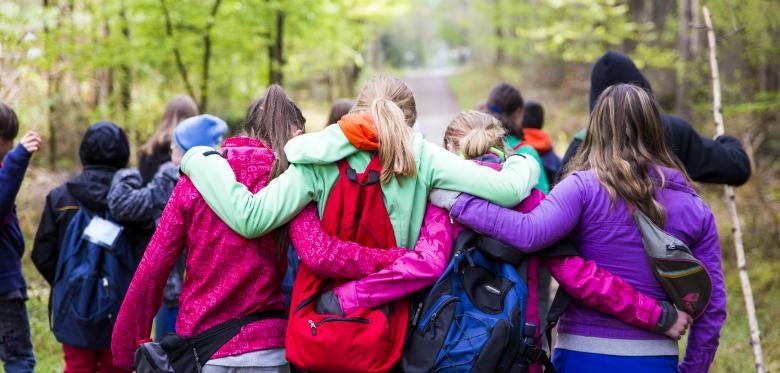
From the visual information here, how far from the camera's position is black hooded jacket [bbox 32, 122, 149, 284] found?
441 cm

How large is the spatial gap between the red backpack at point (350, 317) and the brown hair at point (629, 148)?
0.95 meters

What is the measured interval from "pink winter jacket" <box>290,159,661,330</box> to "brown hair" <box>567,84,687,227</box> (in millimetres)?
315

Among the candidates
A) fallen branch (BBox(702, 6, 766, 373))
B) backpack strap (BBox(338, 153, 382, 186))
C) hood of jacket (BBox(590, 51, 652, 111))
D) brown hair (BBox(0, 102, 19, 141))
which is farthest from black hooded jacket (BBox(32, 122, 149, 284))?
fallen branch (BBox(702, 6, 766, 373))

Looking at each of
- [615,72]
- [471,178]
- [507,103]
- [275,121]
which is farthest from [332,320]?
[507,103]

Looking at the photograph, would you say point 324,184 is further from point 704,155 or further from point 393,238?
point 704,155

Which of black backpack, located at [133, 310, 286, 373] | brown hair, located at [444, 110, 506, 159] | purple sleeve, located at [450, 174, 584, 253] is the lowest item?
black backpack, located at [133, 310, 286, 373]

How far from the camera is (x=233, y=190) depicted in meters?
2.84

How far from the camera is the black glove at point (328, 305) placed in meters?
2.76

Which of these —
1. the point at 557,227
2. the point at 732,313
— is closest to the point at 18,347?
the point at 557,227

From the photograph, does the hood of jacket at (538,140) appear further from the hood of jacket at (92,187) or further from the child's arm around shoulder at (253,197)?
the child's arm around shoulder at (253,197)

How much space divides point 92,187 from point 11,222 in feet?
1.97

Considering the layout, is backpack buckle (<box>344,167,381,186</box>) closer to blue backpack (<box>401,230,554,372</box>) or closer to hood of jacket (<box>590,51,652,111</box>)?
blue backpack (<box>401,230,554,372</box>)

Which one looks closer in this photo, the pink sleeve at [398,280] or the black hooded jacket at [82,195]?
the pink sleeve at [398,280]

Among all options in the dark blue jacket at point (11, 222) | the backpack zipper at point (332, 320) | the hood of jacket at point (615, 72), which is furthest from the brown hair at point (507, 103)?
the dark blue jacket at point (11, 222)
